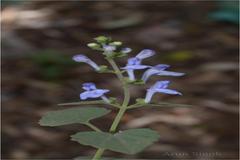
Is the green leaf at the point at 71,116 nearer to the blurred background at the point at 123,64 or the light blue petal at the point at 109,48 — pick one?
the light blue petal at the point at 109,48

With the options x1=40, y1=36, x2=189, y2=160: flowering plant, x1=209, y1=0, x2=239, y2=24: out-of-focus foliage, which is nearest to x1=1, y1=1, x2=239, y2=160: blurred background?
x1=209, y1=0, x2=239, y2=24: out-of-focus foliage

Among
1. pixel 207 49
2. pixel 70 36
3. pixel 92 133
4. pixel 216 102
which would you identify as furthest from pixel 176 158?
pixel 92 133

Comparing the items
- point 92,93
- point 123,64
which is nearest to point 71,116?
point 92,93

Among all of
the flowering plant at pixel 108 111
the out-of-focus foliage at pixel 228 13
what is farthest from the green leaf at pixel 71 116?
the out-of-focus foliage at pixel 228 13

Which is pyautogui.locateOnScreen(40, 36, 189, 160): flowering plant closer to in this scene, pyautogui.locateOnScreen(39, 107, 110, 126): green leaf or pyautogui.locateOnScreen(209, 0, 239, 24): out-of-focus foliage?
pyautogui.locateOnScreen(39, 107, 110, 126): green leaf

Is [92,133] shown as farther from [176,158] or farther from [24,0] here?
[24,0]

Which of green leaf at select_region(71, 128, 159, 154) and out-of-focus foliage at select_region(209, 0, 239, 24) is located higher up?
green leaf at select_region(71, 128, 159, 154)

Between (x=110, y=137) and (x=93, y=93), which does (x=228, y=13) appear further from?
(x=110, y=137)
